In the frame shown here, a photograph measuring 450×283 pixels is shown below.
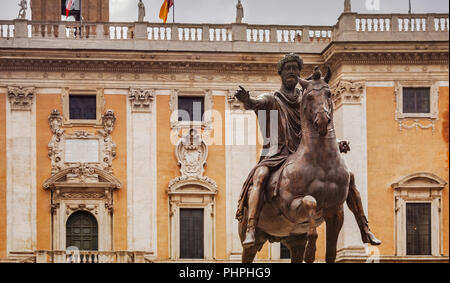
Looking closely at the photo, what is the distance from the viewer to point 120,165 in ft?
111

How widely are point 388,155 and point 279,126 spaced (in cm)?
2245

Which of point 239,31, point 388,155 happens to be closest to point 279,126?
point 388,155

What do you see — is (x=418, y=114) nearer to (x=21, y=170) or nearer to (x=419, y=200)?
(x=419, y=200)

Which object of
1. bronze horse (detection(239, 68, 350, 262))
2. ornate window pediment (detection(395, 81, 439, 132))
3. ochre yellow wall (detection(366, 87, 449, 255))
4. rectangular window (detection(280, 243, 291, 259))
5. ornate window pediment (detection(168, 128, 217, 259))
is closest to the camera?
bronze horse (detection(239, 68, 350, 262))

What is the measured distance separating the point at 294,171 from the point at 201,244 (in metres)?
23.2

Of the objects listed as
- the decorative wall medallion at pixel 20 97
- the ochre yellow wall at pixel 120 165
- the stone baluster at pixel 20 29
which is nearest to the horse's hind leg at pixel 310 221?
the ochre yellow wall at pixel 120 165

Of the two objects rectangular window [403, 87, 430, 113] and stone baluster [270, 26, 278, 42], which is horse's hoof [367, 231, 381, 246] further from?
stone baluster [270, 26, 278, 42]

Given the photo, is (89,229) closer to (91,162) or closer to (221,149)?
(91,162)

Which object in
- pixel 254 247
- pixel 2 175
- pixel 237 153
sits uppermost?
pixel 237 153

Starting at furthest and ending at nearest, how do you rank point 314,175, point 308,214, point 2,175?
point 2,175, point 314,175, point 308,214

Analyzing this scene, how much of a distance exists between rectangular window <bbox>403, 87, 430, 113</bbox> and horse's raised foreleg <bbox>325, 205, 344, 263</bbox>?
22.8 metres

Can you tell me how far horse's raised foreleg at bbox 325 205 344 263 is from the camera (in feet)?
35.2

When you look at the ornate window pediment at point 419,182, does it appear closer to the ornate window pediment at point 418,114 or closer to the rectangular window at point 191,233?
the ornate window pediment at point 418,114

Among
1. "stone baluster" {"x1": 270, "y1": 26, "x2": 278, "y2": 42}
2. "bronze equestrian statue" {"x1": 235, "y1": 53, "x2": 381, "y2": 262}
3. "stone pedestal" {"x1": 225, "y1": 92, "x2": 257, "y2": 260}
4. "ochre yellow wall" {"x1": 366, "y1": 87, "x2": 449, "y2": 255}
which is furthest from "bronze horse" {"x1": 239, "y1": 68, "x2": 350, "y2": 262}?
"stone baluster" {"x1": 270, "y1": 26, "x2": 278, "y2": 42}
